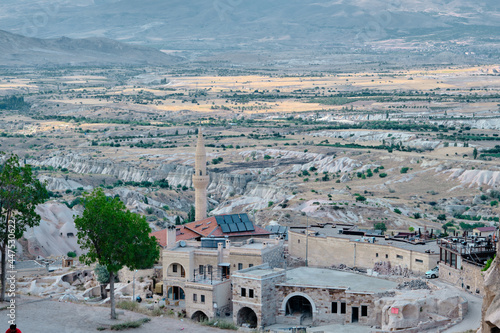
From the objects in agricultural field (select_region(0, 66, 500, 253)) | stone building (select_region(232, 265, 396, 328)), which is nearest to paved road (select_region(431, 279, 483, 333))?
stone building (select_region(232, 265, 396, 328))

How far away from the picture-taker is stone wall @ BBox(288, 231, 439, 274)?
1602 inches

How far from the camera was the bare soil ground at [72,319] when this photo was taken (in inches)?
1229

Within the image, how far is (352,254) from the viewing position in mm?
43344

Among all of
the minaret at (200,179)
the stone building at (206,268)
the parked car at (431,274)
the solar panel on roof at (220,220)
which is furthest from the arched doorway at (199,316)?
the minaret at (200,179)

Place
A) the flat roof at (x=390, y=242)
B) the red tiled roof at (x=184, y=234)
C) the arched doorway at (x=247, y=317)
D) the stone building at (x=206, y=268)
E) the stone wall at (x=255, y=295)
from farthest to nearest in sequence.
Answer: the red tiled roof at (x=184, y=234) < the flat roof at (x=390, y=242) < the stone building at (x=206, y=268) < the arched doorway at (x=247, y=317) < the stone wall at (x=255, y=295)

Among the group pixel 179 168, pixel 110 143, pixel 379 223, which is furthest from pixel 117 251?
pixel 110 143

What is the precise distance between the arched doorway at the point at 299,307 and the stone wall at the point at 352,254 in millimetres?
6309

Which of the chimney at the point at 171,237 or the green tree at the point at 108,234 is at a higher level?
the green tree at the point at 108,234

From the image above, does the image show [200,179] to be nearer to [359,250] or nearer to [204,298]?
[359,250]

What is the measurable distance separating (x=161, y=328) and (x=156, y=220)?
36.0 meters

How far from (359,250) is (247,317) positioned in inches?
339

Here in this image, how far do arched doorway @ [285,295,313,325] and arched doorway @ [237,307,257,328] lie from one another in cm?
140

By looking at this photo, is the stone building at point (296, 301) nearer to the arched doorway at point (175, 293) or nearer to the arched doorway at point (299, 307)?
the arched doorway at point (299, 307)

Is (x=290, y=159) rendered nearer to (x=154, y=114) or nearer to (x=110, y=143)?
(x=110, y=143)
